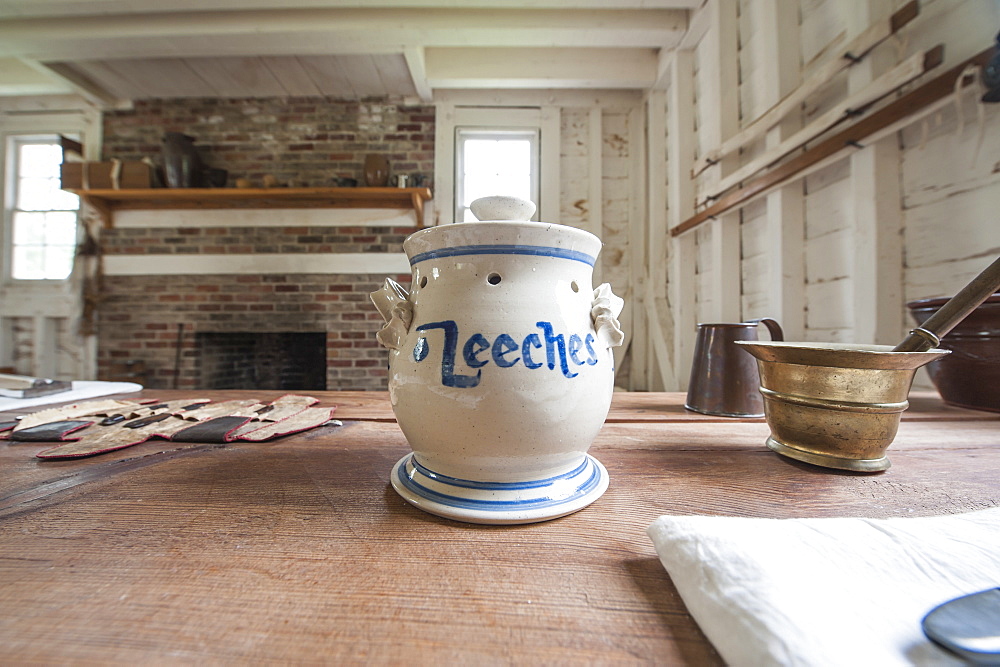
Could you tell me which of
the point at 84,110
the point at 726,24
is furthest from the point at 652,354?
the point at 84,110

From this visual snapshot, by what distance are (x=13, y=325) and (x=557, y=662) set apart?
171 inches

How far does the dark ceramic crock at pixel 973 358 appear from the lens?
77cm

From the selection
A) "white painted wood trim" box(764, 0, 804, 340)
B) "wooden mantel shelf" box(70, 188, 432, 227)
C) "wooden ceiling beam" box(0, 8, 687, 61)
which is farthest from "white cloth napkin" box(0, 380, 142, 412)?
"white painted wood trim" box(764, 0, 804, 340)

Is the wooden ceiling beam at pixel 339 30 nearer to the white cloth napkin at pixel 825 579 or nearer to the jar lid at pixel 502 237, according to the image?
the jar lid at pixel 502 237

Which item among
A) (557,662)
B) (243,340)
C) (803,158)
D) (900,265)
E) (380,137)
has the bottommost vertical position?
(557,662)

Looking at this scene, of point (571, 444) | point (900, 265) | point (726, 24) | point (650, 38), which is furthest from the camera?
point (650, 38)

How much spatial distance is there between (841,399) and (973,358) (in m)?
0.64

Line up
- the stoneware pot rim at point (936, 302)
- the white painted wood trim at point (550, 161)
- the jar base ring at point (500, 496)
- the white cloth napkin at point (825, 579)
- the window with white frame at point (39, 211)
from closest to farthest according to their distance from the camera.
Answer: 1. the white cloth napkin at point (825, 579)
2. the jar base ring at point (500, 496)
3. the stoneware pot rim at point (936, 302)
4. the white painted wood trim at point (550, 161)
5. the window with white frame at point (39, 211)

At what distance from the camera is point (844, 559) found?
0.98 ft

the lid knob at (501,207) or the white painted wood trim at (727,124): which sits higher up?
the white painted wood trim at (727,124)

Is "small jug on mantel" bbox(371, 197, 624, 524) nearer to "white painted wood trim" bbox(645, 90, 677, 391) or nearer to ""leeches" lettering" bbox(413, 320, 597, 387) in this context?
""leeches" lettering" bbox(413, 320, 597, 387)

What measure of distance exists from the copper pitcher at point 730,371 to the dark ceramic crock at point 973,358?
0.34m

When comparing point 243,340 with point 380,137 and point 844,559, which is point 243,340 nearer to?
point 380,137

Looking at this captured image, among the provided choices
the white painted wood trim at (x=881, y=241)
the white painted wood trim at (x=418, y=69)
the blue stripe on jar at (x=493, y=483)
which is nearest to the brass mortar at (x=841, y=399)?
the blue stripe on jar at (x=493, y=483)
